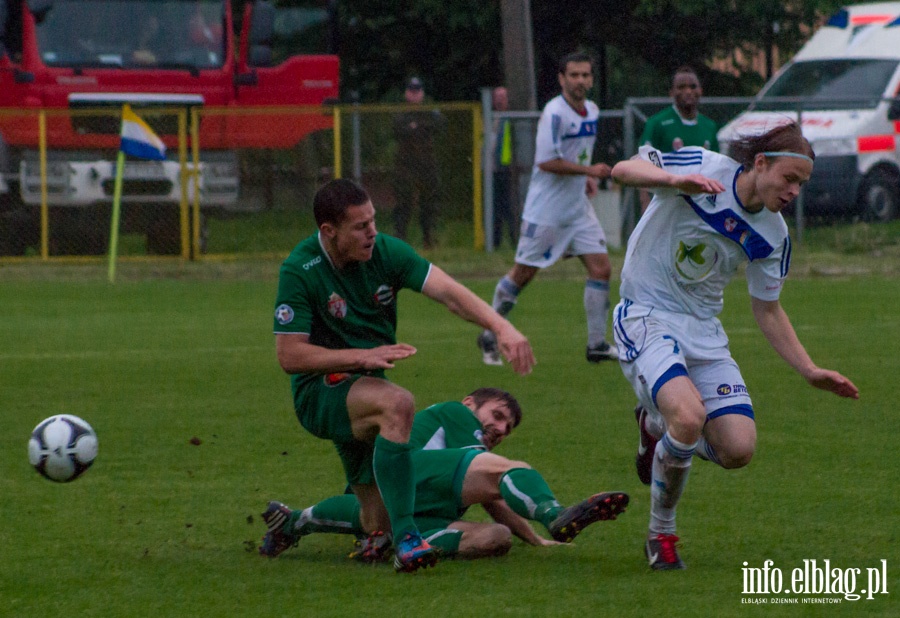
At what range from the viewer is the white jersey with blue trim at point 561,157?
11.5 meters

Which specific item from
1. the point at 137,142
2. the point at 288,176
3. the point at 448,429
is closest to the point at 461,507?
the point at 448,429

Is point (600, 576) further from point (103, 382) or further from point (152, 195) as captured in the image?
point (152, 195)

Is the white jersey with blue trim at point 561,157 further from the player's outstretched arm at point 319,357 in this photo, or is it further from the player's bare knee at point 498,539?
the player's outstretched arm at point 319,357

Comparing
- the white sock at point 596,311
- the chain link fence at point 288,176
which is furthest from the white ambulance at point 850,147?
the white sock at point 596,311

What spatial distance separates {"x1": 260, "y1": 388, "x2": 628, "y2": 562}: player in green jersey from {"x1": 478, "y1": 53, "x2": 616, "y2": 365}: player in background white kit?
523cm

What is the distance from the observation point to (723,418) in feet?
18.3

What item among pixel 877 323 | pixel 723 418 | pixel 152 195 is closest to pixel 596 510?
pixel 723 418

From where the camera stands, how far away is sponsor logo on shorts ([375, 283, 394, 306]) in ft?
18.5

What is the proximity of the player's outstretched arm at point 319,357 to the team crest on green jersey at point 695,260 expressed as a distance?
3.70ft

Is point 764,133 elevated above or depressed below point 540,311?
above

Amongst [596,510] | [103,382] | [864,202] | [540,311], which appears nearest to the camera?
[596,510]

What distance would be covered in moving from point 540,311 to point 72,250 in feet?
24.6

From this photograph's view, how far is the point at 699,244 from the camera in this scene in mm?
5684

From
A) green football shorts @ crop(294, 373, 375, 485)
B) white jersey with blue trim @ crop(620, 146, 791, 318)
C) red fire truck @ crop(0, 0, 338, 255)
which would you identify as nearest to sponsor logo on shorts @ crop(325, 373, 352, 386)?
green football shorts @ crop(294, 373, 375, 485)
